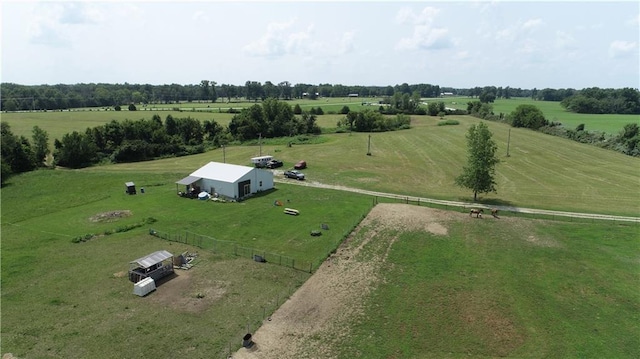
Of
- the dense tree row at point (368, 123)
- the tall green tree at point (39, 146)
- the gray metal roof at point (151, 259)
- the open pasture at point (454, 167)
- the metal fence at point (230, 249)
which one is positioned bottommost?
the metal fence at point (230, 249)

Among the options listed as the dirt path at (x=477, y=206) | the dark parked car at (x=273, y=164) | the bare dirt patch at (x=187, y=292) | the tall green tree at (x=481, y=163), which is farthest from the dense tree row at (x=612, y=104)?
the bare dirt patch at (x=187, y=292)

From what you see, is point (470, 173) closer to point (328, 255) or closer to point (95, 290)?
point (328, 255)

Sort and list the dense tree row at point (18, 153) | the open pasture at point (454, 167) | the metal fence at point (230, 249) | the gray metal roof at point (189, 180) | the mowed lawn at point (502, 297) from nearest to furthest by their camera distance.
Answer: the mowed lawn at point (502, 297)
the metal fence at point (230, 249)
the gray metal roof at point (189, 180)
the open pasture at point (454, 167)
the dense tree row at point (18, 153)

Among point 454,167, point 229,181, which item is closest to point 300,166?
point 229,181

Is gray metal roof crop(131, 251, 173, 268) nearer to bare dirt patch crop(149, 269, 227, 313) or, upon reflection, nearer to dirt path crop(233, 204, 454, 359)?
bare dirt patch crop(149, 269, 227, 313)

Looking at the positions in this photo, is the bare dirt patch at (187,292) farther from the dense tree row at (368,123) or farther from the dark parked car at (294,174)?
the dense tree row at (368,123)

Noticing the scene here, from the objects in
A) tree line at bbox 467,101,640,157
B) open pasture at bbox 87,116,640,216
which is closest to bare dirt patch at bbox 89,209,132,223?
open pasture at bbox 87,116,640,216
